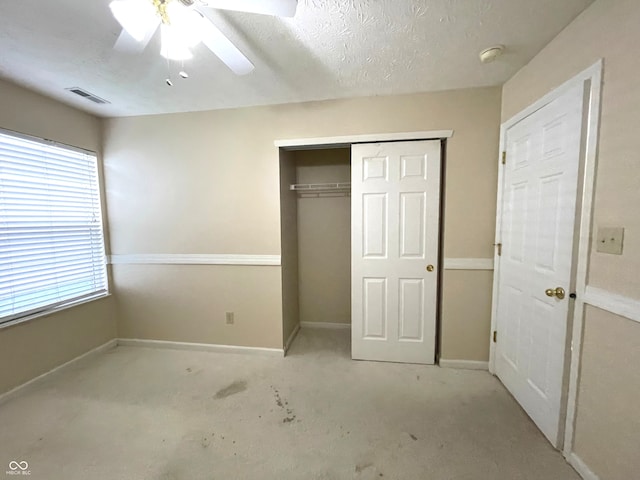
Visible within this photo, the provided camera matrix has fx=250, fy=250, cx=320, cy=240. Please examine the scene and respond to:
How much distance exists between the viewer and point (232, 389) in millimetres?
2018

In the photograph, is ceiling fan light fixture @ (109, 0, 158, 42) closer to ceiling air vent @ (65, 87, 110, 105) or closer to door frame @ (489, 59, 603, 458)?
ceiling air vent @ (65, 87, 110, 105)

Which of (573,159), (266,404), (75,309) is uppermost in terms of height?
(573,159)

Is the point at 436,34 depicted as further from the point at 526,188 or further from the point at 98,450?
the point at 98,450

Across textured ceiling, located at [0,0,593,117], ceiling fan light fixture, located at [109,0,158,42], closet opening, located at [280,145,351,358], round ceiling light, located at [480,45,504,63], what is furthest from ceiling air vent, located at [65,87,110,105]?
round ceiling light, located at [480,45,504,63]

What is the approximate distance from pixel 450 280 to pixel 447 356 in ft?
2.30

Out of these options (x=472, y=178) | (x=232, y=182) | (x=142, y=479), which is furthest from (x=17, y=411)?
(x=472, y=178)

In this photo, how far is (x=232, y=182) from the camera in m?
2.44

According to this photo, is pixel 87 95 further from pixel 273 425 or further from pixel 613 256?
pixel 613 256

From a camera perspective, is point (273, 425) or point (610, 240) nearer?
point (610, 240)

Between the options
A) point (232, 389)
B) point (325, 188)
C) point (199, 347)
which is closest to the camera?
point (232, 389)

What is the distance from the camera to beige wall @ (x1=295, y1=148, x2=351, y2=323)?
2.98 m

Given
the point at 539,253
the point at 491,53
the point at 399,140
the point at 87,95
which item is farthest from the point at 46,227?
the point at 539,253

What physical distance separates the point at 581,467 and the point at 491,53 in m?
2.39

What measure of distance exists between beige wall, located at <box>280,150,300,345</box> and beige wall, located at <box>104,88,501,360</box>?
94 millimetres
